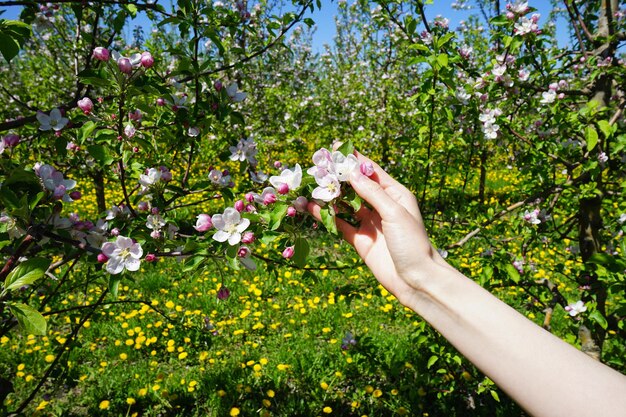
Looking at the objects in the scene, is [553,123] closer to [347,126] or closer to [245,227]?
[245,227]

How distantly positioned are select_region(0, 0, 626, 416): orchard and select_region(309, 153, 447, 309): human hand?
0.12 feet

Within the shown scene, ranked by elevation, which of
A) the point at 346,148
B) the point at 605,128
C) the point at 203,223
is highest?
the point at 605,128

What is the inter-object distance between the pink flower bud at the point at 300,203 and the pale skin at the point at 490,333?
0.02 metres

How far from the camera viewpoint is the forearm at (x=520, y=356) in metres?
1.00

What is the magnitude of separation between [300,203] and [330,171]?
0.12 meters

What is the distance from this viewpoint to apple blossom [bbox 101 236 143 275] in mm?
1270

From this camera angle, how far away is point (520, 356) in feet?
3.55

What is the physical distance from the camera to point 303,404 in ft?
8.96

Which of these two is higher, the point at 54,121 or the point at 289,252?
the point at 54,121

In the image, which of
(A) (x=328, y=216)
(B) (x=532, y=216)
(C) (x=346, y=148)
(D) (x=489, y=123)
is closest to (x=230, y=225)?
(A) (x=328, y=216)

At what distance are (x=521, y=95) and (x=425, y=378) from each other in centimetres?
178

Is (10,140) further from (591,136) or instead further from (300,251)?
(591,136)

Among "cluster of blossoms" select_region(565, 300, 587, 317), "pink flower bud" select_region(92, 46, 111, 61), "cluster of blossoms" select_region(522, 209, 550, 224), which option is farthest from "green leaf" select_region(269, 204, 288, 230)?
"cluster of blossoms" select_region(565, 300, 587, 317)

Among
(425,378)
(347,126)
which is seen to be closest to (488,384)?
(425,378)
